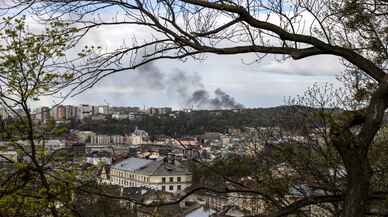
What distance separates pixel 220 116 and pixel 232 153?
0.67 metres

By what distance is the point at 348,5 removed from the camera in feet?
18.8

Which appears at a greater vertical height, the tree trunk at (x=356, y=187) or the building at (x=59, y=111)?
the building at (x=59, y=111)

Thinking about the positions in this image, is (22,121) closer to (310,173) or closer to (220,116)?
(220,116)

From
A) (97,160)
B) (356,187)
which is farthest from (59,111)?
(356,187)

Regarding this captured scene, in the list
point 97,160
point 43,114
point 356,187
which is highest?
point 43,114

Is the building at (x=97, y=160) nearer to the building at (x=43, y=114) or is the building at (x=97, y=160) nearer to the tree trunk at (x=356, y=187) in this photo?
the building at (x=43, y=114)

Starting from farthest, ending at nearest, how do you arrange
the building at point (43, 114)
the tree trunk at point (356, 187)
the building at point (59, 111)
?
the building at point (43, 114)
the building at point (59, 111)
the tree trunk at point (356, 187)

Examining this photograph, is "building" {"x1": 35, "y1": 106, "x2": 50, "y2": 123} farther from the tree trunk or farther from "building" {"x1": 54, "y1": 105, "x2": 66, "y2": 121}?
the tree trunk

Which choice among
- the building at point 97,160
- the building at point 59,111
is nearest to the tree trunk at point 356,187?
the building at point 59,111

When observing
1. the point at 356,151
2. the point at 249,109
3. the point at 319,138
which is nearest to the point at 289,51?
the point at 356,151

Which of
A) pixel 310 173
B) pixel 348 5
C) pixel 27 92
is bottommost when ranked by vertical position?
pixel 310 173

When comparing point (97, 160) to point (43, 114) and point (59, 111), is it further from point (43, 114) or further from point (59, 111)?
point (59, 111)

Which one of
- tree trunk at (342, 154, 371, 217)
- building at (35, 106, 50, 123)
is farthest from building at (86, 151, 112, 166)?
Result: tree trunk at (342, 154, 371, 217)

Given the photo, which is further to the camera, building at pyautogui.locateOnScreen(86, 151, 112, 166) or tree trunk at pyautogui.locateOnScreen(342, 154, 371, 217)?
building at pyautogui.locateOnScreen(86, 151, 112, 166)
